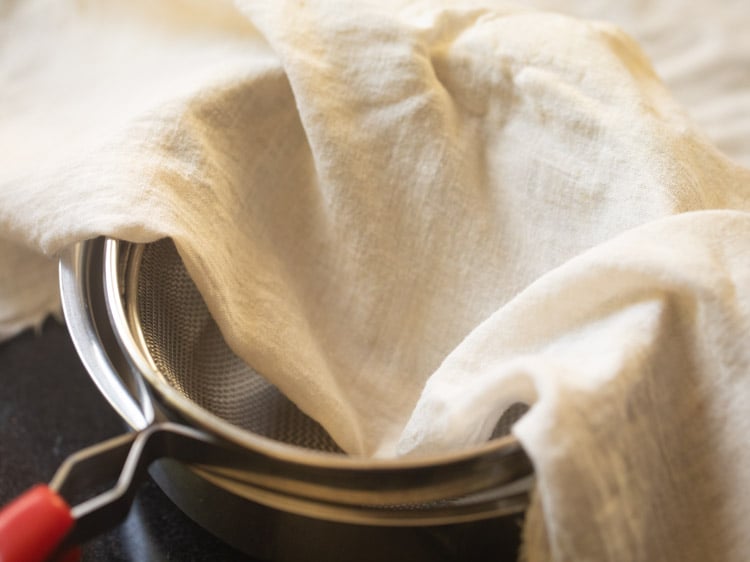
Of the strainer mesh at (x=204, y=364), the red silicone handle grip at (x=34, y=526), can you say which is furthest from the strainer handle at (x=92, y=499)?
the strainer mesh at (x=204, y=364)

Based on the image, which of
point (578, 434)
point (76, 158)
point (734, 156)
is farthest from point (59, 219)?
point (734, 156)

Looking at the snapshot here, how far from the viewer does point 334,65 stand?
47cm

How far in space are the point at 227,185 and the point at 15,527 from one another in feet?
0.76

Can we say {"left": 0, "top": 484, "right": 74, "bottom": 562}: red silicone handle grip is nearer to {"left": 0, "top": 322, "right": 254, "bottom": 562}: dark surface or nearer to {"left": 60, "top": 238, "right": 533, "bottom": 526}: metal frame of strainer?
{"left": 60, "top": 238, "right": 533, "bottom": 526}: metal frame of strainer

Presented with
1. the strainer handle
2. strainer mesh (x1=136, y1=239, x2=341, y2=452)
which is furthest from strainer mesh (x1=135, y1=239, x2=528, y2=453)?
the strainer handle

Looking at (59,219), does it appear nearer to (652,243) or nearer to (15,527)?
(15,527)

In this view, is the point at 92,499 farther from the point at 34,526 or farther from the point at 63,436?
the point at 63,436

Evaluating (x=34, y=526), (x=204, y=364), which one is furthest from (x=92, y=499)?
(x=204, y=364)

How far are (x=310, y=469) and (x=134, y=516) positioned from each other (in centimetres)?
21

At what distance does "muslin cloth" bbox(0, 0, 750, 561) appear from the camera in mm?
331

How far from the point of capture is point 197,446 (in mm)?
318

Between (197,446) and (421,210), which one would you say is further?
(421,210)

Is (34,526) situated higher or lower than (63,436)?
higher

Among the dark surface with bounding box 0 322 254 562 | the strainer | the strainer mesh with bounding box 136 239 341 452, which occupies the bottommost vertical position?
the dark surface with bounding box 0 322 254 562
